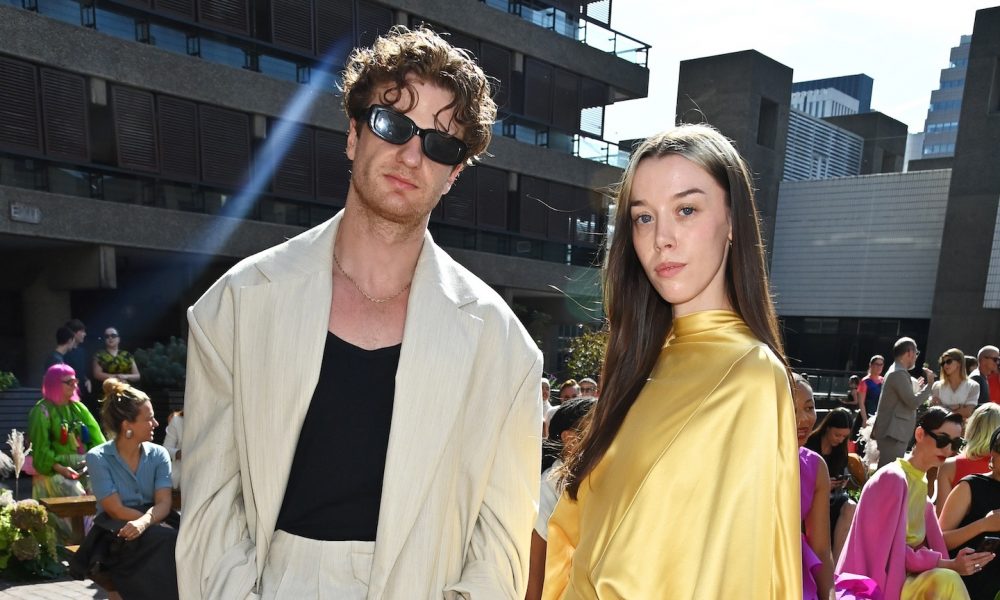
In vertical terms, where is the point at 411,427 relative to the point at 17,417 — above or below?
above

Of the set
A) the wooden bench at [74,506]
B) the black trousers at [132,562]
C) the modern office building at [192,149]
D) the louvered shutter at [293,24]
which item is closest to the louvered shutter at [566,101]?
the modern office building at [192,149]

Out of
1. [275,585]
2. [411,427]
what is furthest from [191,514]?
[411,427]

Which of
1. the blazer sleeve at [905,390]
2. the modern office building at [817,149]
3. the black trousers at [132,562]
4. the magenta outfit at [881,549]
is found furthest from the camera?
the modern office building at [817,149]

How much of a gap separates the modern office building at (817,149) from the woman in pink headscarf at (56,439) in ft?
86.7

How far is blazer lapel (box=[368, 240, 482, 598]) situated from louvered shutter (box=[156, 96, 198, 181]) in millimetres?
13816

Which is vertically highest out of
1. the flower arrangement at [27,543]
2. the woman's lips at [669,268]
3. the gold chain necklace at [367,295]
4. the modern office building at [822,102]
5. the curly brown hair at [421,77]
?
the modern office building at [822,102]

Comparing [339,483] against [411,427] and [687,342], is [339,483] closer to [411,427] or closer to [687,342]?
[411,427]

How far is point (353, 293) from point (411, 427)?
1.58ft

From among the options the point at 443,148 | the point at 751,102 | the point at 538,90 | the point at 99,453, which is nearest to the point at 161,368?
the point at 99,453

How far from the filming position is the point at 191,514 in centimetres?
205

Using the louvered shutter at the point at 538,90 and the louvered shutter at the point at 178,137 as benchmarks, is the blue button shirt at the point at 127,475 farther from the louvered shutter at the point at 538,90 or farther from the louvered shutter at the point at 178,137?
the louvered shutter at the point at 538,90

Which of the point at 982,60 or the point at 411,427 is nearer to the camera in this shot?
the point at 411,427

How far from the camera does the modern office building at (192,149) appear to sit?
1275cm

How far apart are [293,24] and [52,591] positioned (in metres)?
13.2
